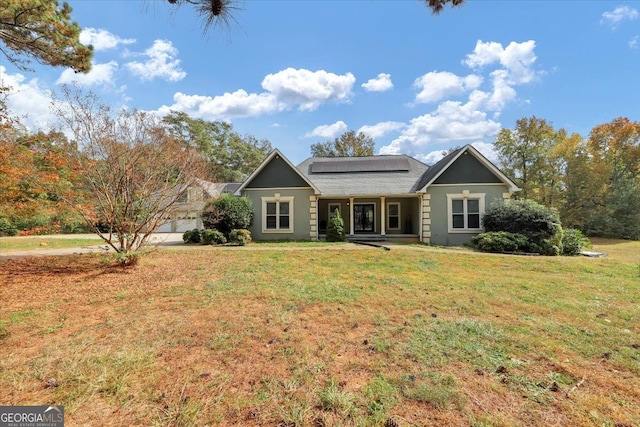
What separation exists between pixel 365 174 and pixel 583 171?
1956 centimetres

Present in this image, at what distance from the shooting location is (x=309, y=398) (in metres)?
2.59

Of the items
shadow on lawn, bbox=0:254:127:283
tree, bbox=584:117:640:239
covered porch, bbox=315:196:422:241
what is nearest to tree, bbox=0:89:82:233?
shadow on lawn, bbox=0:254:127:283

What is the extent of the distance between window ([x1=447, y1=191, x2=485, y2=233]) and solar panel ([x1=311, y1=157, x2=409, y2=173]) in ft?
16.8

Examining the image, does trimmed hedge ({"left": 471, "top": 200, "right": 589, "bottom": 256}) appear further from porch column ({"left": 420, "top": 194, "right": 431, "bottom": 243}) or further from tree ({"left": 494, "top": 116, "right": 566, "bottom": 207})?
tree ({"left": 494, "top": 116, "right": 566, "bottom": 207})

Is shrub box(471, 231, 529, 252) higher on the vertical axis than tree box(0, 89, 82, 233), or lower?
lower

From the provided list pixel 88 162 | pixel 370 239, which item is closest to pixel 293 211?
pixel 370 239

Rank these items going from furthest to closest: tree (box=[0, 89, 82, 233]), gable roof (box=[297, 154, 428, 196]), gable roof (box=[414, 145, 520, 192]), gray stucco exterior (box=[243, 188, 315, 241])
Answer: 1. gable roof (box=[297, 154, 428, 196])
2. gray stucco exterior (box=[243, 188, 315, 241])
3. gable roof (box=[414, 145, 520, 192])
4. tree (box=[0, 89, 82, 233])

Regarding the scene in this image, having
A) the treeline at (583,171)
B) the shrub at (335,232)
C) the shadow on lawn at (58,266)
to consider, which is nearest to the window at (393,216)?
the shrub at (335,232)

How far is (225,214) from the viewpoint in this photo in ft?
51.1

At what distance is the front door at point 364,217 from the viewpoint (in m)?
20.0

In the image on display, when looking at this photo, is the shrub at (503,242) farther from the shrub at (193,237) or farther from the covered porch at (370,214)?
the shrub at (193,237)

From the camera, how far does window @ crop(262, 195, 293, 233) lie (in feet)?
56.1

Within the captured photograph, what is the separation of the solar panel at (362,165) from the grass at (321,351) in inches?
564

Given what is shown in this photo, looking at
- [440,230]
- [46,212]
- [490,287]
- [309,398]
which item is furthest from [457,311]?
[46,212]
